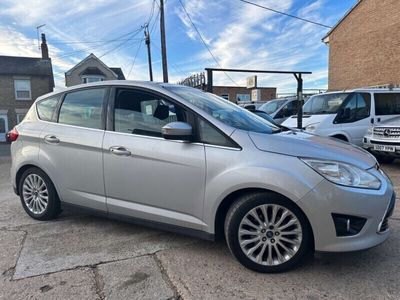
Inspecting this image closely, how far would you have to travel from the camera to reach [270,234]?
3012mm

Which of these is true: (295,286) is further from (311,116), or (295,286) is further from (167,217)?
(311,116)

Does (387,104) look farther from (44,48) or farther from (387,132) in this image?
(44,48)

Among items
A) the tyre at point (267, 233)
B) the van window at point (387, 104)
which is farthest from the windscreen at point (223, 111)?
the van window at point (387, 104)

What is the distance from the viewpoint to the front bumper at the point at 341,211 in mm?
2791

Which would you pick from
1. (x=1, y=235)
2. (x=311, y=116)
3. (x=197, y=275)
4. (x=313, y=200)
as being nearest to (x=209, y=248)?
(x=197, y=275)

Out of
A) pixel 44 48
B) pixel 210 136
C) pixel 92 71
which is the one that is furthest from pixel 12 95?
pixel 210 136

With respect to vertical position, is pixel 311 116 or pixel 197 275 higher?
pixel 311 116

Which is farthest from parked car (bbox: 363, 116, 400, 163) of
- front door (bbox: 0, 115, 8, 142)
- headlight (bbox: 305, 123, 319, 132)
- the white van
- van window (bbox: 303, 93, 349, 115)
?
front door (bbox: 0, 115, 8, 142)

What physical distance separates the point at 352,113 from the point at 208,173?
21.2ft

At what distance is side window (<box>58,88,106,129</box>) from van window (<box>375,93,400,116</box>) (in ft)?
23.5

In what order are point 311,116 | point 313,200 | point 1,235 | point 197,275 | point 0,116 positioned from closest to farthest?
point 313,200
point 197,275
point 1,235
point 311,116
point 0,116

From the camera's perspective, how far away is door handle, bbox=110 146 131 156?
11.7 feet

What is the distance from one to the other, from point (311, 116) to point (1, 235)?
283 inches

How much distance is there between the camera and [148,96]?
3.70m
